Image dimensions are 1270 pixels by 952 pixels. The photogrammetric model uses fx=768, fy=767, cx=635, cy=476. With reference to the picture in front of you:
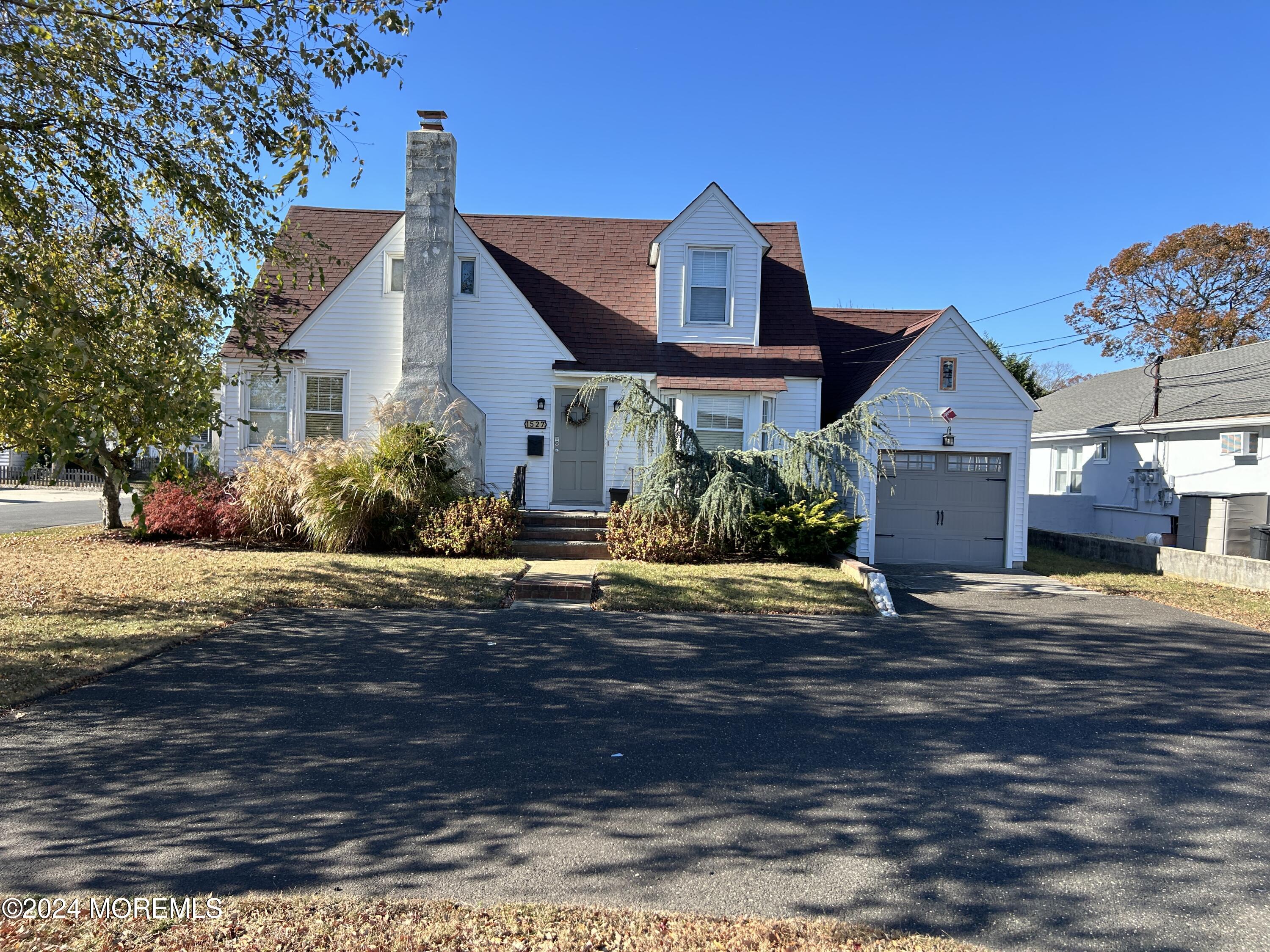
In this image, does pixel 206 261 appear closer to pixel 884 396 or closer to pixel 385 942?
pixel 385 942

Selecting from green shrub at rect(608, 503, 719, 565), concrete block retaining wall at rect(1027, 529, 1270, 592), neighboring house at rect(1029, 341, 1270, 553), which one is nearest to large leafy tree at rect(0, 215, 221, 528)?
green shrub at rect(608, 503, 719, 565)

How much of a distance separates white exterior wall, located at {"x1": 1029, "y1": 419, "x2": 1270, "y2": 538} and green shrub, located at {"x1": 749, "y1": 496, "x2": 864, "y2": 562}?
10748 mm

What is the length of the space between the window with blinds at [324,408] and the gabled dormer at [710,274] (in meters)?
6.83

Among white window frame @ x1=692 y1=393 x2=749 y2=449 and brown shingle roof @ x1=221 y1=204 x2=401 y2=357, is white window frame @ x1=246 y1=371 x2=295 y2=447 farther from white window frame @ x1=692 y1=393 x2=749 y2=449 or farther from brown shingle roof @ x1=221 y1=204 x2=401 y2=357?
white window frame @ x1=692 y1=393 x2=749 y2=449

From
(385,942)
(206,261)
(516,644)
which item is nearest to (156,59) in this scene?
(206,261)

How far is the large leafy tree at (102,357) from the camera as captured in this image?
6191mm

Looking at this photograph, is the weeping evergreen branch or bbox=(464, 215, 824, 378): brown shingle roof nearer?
the weeping evergreen branch

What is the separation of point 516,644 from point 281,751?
10.2 ft

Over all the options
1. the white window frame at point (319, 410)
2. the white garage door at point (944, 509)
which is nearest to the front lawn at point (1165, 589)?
the white garage door at point (944, 509)

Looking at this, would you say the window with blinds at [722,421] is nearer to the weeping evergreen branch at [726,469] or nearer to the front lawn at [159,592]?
the weeping evergreen branch at [726,469]

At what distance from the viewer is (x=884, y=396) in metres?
13.7

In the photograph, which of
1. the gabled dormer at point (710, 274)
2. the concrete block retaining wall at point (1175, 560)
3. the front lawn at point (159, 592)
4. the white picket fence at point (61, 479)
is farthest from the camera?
the white picket fence at point (61, 479)

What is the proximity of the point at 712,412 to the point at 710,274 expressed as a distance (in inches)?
122

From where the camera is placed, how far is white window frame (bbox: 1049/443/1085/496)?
2266 cm
